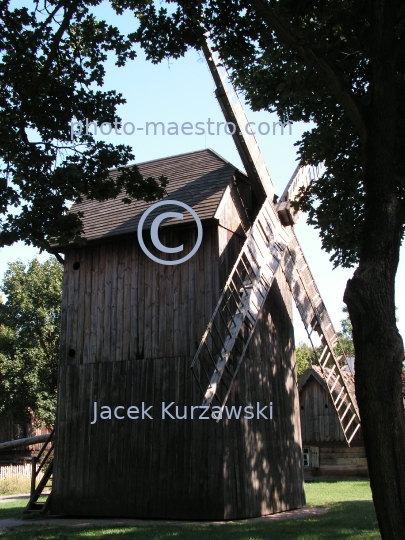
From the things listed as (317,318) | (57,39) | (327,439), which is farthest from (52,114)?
(327,439)

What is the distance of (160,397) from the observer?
1510cm

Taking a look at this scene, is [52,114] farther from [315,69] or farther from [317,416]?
[317,416]

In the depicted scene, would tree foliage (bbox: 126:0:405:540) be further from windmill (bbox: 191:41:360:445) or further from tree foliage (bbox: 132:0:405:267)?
windmill (bbox: 191:41:360:445)

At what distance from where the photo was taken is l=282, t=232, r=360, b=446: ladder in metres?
17.5

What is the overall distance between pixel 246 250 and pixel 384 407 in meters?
8.09

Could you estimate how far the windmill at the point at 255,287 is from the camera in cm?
1393

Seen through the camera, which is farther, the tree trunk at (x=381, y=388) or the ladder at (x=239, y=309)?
the ladder at (x=239, y=309)

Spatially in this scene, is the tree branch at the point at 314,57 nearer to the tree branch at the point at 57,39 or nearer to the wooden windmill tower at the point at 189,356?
the tree branch at the point at 57,39

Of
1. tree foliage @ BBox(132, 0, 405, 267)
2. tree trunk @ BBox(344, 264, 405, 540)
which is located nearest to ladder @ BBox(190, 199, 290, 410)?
tree foliage @ BBox(132, 0, 405, 267)

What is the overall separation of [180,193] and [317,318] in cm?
496

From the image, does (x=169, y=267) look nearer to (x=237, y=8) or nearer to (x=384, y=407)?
(x=237, y=8)

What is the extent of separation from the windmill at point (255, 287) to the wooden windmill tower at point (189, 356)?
5cm

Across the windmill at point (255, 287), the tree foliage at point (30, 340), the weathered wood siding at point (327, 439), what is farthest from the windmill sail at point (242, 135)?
the tree foliage at point (30, 340)

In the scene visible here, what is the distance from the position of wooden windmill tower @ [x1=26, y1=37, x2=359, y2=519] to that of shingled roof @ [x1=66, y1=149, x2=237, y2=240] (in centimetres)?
6
